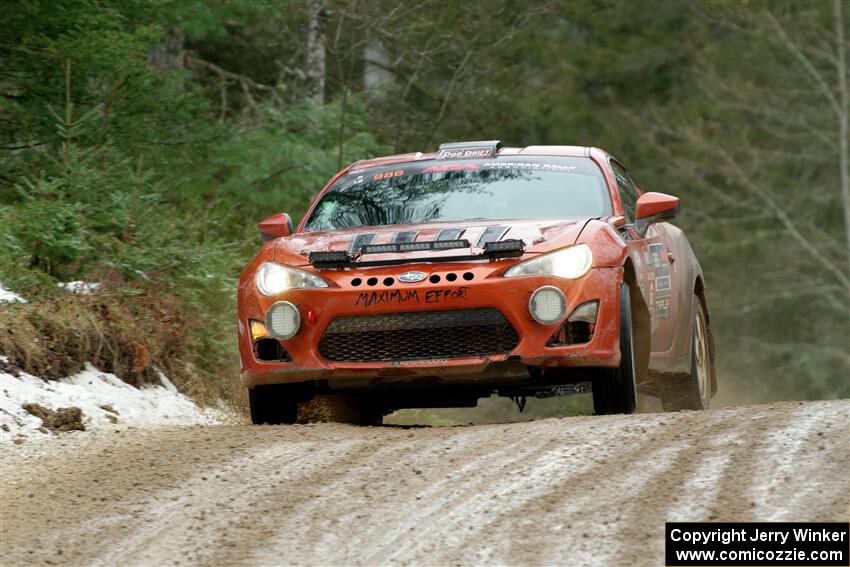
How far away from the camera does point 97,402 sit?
9352 mm

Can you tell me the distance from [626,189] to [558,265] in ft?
7.63

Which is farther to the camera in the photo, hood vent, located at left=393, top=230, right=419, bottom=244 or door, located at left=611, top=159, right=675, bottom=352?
door, located at left=611, top=159, right=675, bottom=352

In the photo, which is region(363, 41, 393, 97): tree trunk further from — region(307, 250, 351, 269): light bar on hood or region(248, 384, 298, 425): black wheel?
region(307, 250, 351, 269): light bar on hood

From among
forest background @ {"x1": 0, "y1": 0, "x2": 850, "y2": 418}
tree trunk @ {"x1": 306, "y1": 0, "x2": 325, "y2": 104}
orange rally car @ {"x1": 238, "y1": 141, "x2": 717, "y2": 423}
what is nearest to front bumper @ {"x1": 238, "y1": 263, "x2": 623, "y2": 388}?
orange rally car @ {"x1": 238, "y1": 141, "x2": 717, "y2": 423}

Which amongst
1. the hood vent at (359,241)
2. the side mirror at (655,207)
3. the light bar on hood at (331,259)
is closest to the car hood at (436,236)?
the hood vent at (359,241)

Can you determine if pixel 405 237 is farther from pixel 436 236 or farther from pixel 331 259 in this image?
pixel 331 259

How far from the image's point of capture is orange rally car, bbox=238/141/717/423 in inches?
311

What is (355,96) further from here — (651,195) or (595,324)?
(595,324)

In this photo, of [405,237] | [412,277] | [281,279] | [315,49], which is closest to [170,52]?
[315,49]

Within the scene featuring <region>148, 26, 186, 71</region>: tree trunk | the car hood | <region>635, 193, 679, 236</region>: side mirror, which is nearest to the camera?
the car hood

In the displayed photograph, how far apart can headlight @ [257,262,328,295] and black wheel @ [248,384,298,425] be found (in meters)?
0.61

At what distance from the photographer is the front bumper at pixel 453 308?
310 inches

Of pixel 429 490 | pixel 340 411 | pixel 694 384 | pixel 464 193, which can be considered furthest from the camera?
pixel 694 384

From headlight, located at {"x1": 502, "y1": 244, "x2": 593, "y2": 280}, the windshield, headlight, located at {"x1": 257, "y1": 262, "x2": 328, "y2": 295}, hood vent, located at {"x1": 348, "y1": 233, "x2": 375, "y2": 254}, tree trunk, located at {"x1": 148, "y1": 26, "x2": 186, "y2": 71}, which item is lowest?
headlight, located at {"x1": 257, "y1": 262, "x2": 328, "y2": 295}
